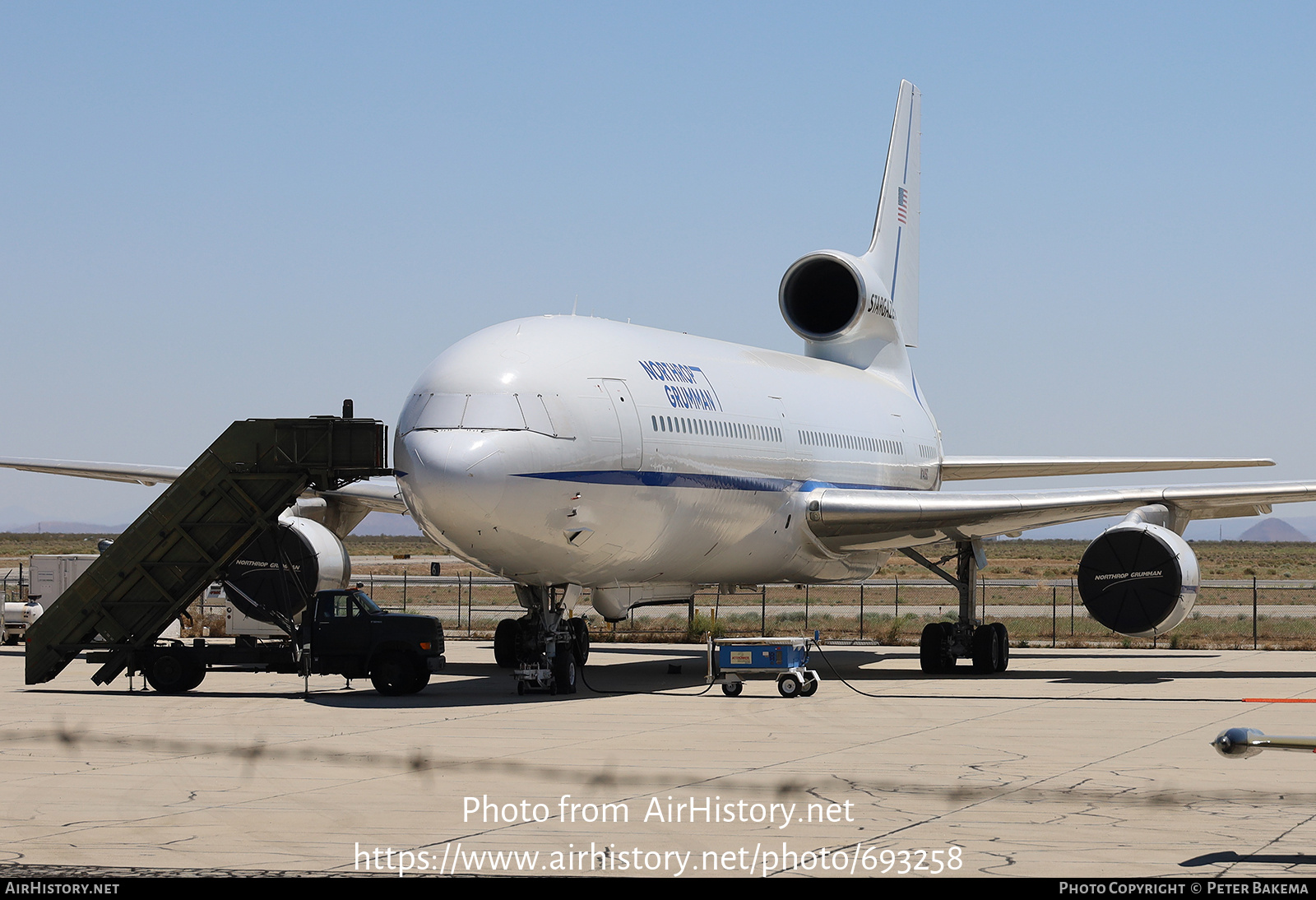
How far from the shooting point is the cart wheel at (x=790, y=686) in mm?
19172

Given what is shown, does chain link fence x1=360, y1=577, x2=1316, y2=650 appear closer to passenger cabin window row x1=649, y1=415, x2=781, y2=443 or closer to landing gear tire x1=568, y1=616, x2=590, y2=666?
landing gear tire x1=568, y1=616, x2=590, y2=666

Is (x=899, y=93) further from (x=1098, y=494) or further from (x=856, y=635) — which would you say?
(x=1098, y=494)

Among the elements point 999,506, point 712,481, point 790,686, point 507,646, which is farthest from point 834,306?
point 790,686

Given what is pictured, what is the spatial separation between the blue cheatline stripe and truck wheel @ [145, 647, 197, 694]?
18.9 ft

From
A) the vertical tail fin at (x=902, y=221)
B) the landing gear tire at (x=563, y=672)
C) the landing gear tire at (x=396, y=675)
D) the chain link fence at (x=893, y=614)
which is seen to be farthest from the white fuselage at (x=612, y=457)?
the vertical tail fin at (x=902, y=221)

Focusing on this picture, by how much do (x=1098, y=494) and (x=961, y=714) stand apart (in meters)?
7.73

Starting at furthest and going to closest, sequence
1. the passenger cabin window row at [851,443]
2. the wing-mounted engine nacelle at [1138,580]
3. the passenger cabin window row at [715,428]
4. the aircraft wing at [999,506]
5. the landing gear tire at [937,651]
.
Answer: the landing gear tire at [937,651]
the passenger cabin window row at [851,443]
the aircraft wing at [999,506]
the wing-mounted engine nacelle at [1138,580]
the passenger cabin window row at [715,428]

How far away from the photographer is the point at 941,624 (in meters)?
25.4

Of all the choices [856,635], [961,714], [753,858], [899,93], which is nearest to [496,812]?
[753,858]

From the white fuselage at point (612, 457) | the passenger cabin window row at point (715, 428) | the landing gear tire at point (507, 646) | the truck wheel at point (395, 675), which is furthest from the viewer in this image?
the landing gear tire at point (507, 646)

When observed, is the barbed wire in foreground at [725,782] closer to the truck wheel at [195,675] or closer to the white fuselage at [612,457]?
the white fuselage at [612,457]

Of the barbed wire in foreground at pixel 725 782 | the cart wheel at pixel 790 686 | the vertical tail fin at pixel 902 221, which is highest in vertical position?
the vertical tail fin at pixel 902 221

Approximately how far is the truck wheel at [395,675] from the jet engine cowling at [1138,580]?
945 cm

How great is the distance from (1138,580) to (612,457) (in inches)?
338
